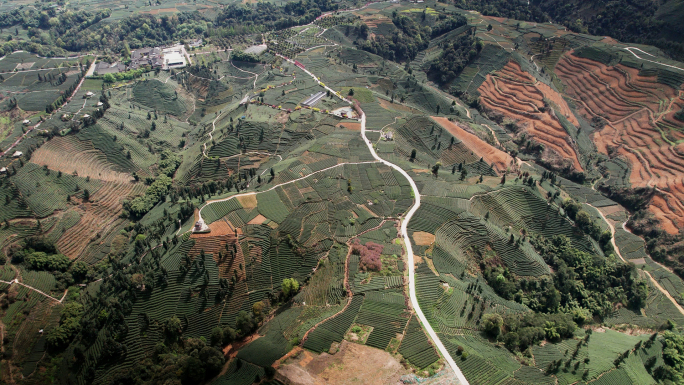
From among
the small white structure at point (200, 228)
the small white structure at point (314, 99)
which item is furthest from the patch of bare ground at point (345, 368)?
the small white structure at point (314, 99)

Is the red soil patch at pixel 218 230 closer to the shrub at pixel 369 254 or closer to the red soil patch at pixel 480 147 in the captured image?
the shrub at pixel 369 254

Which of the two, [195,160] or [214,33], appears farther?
[214,33]

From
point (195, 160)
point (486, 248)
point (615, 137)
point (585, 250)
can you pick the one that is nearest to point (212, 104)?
point (195, 160)

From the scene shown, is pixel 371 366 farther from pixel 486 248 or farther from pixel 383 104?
pixel 383 104

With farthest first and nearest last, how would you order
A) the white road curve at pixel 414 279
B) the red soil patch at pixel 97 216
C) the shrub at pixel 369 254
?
the red soil patch at pixel 97 216 → the shrub at pixel 369 254 → the white road curve at pixel 414 279

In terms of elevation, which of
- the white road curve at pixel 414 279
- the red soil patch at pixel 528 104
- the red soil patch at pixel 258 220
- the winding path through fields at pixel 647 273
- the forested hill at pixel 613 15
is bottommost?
the winding path through fields at pixel 647 273

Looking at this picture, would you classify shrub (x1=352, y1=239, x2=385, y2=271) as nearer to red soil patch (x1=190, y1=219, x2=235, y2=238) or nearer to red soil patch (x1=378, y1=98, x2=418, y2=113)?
red soil patch (x1=190, y1=219, x2=235, y2=238)
